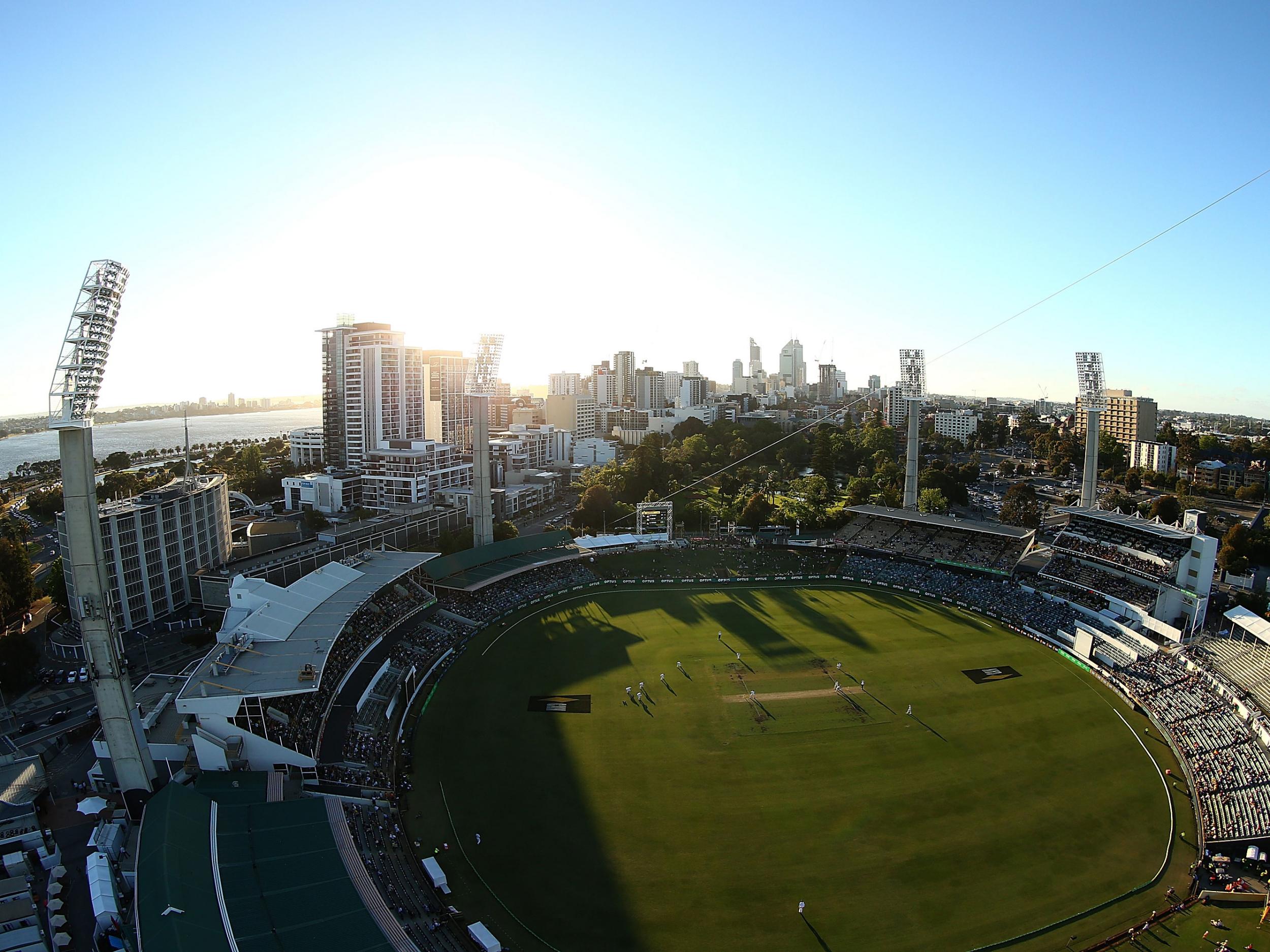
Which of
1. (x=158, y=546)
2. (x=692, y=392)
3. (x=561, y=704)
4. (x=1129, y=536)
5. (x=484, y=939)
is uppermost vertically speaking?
(x=692, y=392)

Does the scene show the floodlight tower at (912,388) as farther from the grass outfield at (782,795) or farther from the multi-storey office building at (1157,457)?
the multi-storey office building at (1157,457)

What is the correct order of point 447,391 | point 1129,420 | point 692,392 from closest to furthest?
point 447,391
point 1129,420
point 692,392

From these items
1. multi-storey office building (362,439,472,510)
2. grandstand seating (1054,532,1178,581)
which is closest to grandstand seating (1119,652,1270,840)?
grandstand seating (1054,532,1178,581)

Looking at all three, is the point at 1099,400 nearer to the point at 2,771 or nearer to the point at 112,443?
the point at 2,771

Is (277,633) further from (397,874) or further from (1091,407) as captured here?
(1091,407)

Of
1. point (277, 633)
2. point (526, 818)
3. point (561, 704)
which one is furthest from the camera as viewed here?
point (561, 704)

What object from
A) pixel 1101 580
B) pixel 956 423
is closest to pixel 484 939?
pixel 1101 580

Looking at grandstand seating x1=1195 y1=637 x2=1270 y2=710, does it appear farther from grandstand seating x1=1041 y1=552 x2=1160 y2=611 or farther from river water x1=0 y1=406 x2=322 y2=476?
river water x1=0 y1=406 x2=322 y2=476

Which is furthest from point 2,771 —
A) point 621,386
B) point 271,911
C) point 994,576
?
point 621,386
